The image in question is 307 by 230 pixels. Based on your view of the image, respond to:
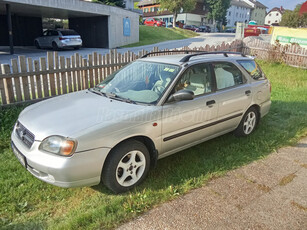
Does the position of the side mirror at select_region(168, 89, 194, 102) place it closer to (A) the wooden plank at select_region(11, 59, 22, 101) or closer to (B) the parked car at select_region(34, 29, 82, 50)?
(A) the wooden plank at select_region(11, 59, 22, 101)

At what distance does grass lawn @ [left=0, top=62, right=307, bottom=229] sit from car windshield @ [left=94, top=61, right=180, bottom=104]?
43.7 inches

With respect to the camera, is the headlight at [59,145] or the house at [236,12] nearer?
the headlight at [59,145]

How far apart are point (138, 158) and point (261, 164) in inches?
79.5

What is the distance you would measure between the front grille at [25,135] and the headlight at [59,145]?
0.76 ft

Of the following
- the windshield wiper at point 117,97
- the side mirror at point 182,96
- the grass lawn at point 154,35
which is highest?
the grass lawn at point 154,35

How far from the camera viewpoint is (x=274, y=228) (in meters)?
2.65

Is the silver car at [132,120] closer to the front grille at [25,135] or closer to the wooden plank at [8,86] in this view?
the front grille at [25,135]

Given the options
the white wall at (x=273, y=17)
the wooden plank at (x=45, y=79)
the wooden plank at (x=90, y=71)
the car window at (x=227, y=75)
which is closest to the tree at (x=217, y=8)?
the white wall at (x=273, y=17)

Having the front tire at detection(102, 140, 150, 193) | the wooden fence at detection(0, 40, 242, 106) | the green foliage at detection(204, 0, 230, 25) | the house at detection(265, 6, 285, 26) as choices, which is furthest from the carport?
→ the house at detection(265, 6, 285, 26)

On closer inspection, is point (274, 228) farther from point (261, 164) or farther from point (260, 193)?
point (261, 164)

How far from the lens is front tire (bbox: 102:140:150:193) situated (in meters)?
2.96

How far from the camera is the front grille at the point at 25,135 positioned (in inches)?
116

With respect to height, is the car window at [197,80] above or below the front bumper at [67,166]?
above

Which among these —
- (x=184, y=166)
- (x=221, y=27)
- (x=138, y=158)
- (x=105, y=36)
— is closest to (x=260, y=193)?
(x=184, y=166)
